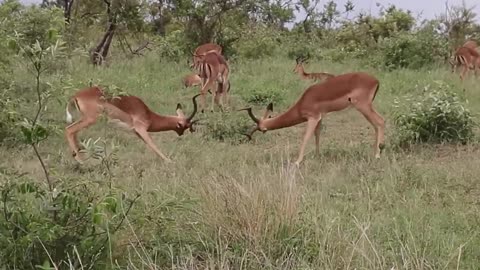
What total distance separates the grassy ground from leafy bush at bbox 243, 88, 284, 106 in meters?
1.83

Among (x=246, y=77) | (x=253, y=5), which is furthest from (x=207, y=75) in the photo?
(x=253, y=5)

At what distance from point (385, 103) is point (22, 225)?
7834 mm

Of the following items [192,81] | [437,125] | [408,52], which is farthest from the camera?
[408,52]

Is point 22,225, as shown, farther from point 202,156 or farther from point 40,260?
point 202,156

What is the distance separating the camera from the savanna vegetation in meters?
3.47

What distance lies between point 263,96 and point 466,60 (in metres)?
5.09

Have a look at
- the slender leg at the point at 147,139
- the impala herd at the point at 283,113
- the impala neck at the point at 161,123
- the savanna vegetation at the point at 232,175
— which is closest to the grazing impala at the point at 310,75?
the savanna vegetation at the point at 232,175

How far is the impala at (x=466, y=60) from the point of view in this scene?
Result: 13.8 metres

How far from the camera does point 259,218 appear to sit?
12.6ft

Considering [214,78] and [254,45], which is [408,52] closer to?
[254,45]

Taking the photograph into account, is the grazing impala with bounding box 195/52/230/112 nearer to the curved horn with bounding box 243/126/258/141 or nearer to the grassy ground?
the grassy ground

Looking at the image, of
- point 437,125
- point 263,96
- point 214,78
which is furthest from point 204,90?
point 437,125

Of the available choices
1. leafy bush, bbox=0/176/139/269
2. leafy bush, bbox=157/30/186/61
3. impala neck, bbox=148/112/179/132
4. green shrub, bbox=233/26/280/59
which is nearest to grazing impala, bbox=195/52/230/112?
impala neck, bbox=148/112/179/132

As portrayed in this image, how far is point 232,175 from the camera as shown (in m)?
5.28
